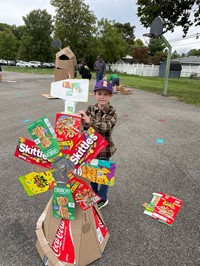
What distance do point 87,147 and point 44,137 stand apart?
0.29 meters

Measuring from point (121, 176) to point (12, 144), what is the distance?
2.21 meters

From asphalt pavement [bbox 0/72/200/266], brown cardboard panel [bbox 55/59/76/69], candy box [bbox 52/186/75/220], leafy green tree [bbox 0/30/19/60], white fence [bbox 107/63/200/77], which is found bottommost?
asphalt pavement [bbox 0/72/200/266]

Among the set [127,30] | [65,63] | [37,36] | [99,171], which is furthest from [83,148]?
[127,30]

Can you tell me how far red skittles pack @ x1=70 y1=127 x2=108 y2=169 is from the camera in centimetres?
140

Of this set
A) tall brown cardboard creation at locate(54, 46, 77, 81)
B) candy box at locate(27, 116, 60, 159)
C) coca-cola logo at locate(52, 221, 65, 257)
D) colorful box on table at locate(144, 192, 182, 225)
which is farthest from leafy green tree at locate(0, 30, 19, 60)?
coca-cola logo at locate(52, 221, 65, 257)

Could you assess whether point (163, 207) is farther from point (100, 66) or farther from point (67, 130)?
point (100, 66)

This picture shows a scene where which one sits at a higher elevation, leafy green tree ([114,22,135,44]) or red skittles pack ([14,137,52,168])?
leafy green tree ([114,22,135,44])

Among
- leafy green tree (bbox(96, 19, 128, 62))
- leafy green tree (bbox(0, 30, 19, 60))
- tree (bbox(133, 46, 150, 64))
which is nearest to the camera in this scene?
leafy green tree (bbox(96, 19, 128, 62))

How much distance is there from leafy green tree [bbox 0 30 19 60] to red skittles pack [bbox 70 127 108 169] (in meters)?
42.7

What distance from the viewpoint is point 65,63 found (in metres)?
7.53

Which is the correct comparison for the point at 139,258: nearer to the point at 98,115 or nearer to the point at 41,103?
the point at 98,115

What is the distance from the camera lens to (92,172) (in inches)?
58.2

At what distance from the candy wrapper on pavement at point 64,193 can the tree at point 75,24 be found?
110 ft

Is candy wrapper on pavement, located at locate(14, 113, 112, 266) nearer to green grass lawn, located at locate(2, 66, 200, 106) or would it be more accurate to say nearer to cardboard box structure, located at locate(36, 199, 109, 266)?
cardboard box structure, located at locate(36, 199, 109, 266)
